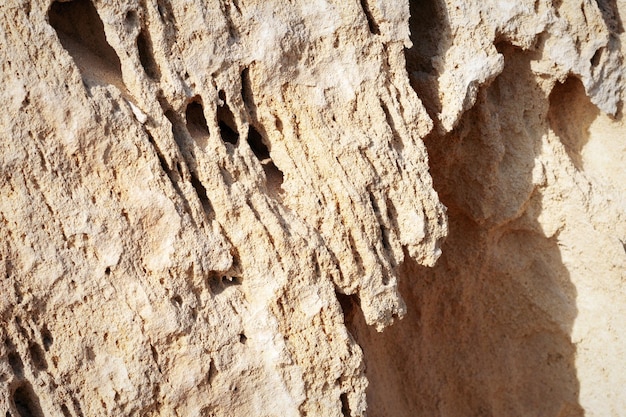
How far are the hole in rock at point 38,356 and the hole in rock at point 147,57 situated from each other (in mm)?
1130

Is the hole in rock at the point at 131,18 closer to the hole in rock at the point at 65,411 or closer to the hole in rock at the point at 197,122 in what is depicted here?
the hole in rock at the point at 197,122

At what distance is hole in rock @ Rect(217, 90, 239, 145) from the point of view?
2.93 metres

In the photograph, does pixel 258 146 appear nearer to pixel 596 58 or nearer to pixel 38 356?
pixel 38 356

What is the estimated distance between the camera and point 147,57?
2814 millimetres

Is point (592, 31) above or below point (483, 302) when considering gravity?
above

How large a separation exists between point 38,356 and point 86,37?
1275 mm

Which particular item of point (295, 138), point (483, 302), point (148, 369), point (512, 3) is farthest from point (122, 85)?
point (483, 302)

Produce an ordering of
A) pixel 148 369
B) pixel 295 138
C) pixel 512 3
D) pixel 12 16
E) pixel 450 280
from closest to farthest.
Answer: pixel 12 16 → pixel 148 369 → pixel 295 138 → pixel 512 3 → pixel 450 280

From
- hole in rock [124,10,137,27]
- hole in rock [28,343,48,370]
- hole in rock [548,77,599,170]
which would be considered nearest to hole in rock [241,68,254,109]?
hole in rock [124,10,137,27]

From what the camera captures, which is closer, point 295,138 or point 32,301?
point 32,301

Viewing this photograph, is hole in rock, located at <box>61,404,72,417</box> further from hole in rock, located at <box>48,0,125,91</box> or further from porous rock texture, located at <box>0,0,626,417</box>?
hole in rock, located at <box>48,0,125,91</box>

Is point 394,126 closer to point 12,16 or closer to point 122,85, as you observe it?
point 122,85

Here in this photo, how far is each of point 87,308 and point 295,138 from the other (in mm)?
1088

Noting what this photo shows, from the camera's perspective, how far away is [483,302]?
4164 millimetres
